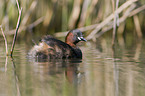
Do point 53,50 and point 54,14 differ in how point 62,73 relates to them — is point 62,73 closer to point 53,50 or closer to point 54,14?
point 53,50

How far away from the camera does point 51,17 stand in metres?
12.2

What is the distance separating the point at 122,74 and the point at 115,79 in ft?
1.36

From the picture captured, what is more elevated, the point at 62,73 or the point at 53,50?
the point at 53,50

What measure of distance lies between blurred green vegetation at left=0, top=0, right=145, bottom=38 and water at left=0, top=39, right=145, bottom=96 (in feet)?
14.9

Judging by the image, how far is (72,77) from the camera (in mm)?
4430

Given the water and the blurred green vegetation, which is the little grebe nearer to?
the water

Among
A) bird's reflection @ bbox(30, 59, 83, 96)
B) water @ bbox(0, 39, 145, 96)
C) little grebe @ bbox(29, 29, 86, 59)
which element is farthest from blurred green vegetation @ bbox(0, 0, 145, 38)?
bird's reflection @ bbox(30, 59, 83, 96)

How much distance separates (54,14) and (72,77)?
8084mm

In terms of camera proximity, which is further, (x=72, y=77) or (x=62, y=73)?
(x=62, y=73)

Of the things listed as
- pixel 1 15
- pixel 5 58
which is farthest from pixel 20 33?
pixel 5 58

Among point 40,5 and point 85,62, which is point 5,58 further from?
point 40,5

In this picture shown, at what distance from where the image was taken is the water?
3.57 m

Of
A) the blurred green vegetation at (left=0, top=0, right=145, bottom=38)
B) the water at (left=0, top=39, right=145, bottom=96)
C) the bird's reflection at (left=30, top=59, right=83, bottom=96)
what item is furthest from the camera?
the blurred green vegetation at (left=0, top=0, right=145, bottom=38)

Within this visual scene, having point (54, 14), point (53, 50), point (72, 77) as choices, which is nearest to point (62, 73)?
point (72, 77)
